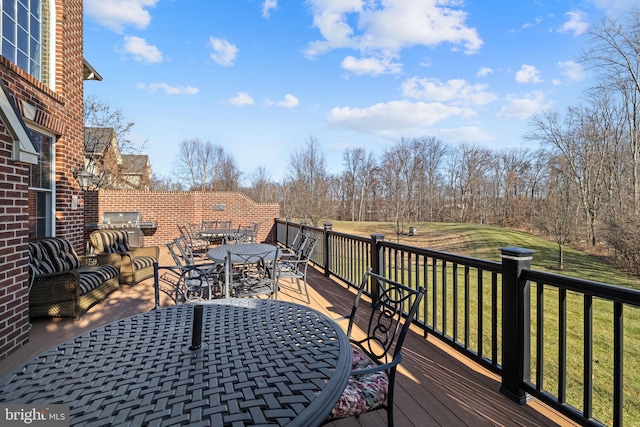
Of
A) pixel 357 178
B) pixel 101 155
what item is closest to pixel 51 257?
pixel 101 155

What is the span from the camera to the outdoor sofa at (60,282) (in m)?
3.37

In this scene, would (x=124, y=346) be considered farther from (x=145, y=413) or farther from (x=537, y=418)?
(x=537, y=418)

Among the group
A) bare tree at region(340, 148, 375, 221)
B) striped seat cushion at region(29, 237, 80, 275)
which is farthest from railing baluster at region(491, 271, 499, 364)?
bare tree at region(340, 148, 375, 221)

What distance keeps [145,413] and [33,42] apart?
5.73 meters

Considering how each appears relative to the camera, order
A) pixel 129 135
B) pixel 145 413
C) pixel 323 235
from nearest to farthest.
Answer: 1. pixel 145 413
2. pixel 323 235
3. pixel 129 135

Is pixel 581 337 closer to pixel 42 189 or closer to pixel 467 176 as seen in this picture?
pixel 42 189

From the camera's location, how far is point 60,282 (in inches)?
133

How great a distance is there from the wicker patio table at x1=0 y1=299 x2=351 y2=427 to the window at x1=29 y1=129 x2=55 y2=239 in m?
3.95

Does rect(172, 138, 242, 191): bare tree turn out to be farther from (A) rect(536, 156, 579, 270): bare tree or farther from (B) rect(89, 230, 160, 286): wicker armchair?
(A) rect(536, 156, 579, 270): bare tree

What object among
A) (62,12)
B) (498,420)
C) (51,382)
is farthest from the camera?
(62,12)

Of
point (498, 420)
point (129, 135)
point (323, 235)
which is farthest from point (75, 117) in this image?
point (129, 135)

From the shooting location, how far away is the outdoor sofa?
3.37 metres

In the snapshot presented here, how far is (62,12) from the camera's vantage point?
4602mm

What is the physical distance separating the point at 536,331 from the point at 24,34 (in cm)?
669
